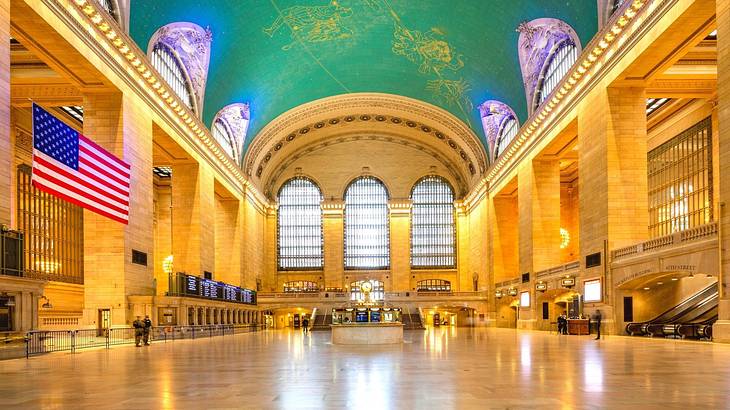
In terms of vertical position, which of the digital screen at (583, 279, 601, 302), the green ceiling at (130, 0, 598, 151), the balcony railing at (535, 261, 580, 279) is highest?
the green ceiling at (130, 0, 598, 151)

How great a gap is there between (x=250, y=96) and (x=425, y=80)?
1092 cm

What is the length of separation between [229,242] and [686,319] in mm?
29427

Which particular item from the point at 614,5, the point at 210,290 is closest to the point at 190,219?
the point at 210,290

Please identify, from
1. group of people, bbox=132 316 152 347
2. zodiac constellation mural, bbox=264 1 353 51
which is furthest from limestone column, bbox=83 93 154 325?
zodiac constellation mural, bbox=264 1 353 51

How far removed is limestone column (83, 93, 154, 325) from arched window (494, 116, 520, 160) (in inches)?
852

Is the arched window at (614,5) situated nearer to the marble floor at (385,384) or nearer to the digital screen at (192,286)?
the marble floor at (385,384)

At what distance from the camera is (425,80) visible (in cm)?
4459

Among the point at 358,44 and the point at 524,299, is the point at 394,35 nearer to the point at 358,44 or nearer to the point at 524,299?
the point at 358,44

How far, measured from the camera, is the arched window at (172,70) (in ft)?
98.6

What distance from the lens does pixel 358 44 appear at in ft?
130

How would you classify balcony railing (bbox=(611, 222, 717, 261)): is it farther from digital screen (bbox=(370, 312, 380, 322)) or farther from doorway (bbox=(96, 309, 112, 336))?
doorway (bbox=(96, 309, 112, 336))

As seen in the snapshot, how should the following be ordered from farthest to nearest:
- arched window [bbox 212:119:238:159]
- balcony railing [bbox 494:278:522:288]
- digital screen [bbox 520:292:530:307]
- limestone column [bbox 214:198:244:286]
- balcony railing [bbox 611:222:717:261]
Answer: limestone column [bbox 214:198:244:286]
balcony railing [bbox 494:278:522:288]
arched window [bbox 212:119:238:159]
digital screen [bbox 520:292:530:307]
balcony railing [bbox 611:222:717:261]

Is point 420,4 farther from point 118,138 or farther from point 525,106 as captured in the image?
point 118,138

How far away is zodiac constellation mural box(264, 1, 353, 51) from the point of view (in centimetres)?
3441
